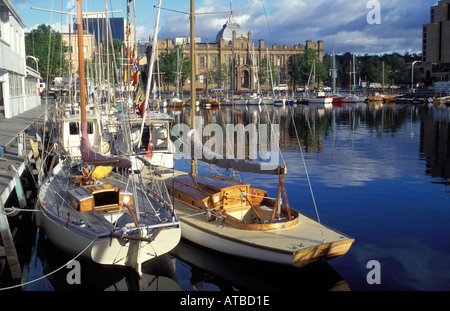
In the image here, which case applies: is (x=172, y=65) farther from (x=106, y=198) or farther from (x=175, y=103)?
(x=106, y=198)

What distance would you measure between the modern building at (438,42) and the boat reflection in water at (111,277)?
159301 millimetres

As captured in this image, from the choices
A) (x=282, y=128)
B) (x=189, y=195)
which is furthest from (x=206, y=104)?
(x=189, y=195)

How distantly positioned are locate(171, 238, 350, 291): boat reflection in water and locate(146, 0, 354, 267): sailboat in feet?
1.47

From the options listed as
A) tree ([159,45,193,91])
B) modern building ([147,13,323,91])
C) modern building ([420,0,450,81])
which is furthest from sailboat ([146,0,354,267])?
modern building ([420,0,450,81])

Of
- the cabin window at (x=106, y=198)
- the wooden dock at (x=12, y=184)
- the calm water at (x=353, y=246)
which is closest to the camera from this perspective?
the calm water at (x=353, y=246)

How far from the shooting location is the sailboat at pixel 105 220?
13.4 metres

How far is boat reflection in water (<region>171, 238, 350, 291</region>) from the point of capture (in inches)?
531

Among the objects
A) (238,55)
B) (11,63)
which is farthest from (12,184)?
(238,55)

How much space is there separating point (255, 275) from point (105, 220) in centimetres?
502

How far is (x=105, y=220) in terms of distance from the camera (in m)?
15.0

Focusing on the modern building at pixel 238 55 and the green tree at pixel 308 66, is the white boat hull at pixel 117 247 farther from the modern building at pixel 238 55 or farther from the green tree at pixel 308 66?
the green tree at pixel 308 66

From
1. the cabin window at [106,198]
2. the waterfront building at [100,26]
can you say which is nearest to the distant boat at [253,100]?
the waterfront building at [100,26]
